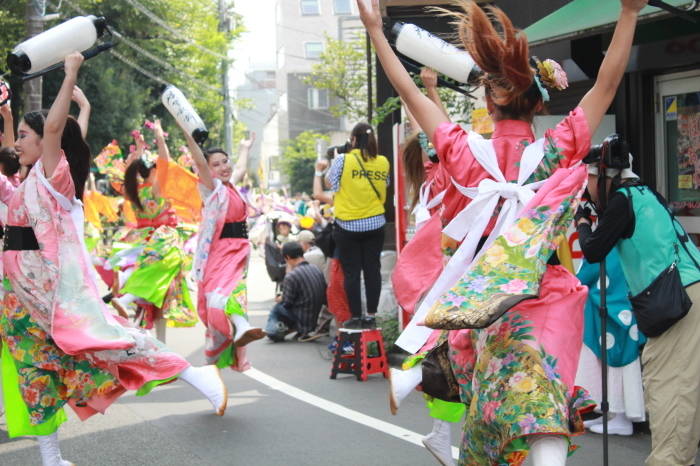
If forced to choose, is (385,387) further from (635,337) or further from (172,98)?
(172,98)

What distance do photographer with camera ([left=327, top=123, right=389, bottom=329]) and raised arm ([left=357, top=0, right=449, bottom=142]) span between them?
→ 4912 mm

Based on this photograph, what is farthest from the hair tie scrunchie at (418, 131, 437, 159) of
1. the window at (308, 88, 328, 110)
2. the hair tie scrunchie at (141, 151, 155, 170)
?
the window at (308, 88, 328, 110)

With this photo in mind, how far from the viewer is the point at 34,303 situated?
4.40 m

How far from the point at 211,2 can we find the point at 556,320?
31.9 m

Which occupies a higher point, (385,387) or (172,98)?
(172,98)

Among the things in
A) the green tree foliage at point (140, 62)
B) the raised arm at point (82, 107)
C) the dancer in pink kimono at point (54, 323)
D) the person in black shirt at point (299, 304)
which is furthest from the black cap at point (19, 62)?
the green tree foliage at point (140, 62)

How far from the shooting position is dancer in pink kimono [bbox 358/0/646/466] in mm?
2729

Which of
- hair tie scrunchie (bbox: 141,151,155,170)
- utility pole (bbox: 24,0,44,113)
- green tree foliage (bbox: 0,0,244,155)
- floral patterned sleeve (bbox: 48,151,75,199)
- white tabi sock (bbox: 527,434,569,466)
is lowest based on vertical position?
white tabi sock (bbox: 527,434,569,466)

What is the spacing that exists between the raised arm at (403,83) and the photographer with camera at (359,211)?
193 inches

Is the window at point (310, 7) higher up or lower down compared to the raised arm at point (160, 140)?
higher up

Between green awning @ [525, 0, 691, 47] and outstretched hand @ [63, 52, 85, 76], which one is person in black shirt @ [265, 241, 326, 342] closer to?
green awning @ [525, 0, 691, 47]

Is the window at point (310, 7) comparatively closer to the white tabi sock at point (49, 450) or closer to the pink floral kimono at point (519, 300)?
the white tabi sock at point (49, 450)

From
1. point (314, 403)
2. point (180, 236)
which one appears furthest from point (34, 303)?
point (180, 236)

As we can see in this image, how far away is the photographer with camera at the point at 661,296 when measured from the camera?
4043mm
